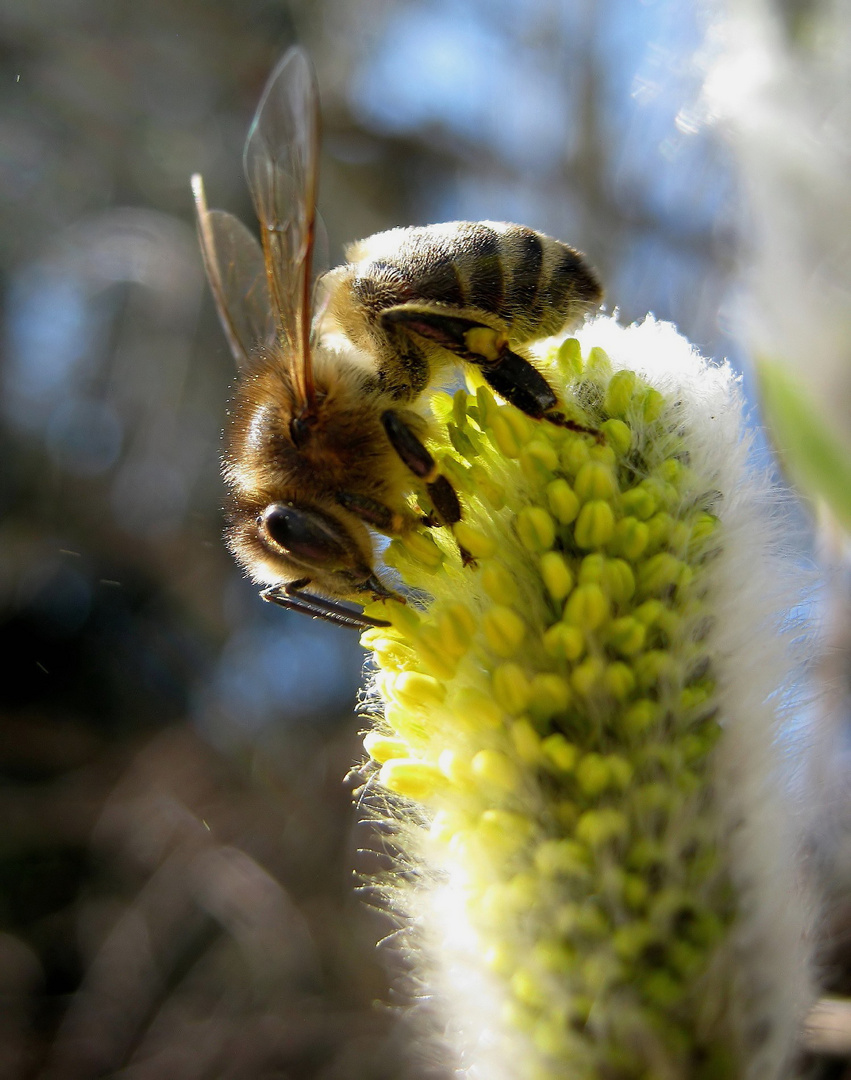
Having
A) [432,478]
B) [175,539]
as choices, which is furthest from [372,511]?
[175,539]

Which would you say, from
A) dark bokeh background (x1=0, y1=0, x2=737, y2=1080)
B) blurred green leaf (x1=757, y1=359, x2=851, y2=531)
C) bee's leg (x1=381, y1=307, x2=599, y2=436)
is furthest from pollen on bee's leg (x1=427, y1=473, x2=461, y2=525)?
dark bokeh background (x1=0, y1=0, x2=737, y2=1080)

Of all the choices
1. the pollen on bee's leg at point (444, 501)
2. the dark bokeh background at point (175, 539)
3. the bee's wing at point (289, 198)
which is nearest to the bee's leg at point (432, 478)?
the pollen on bee's leg at point (444, 501)

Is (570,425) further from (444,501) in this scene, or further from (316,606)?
(316,606)

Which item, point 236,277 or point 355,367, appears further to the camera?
point 236,277

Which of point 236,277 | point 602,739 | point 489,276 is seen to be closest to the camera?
point 602,739

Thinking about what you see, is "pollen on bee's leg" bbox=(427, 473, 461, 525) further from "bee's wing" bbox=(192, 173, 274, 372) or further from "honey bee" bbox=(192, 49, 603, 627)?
"bee's wing" bbox=(192, 173, 274, 372)

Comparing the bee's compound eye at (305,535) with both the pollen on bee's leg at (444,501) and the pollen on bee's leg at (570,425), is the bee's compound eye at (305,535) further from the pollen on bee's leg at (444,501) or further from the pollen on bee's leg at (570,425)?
the pollen on bee's leg at (570,425)
